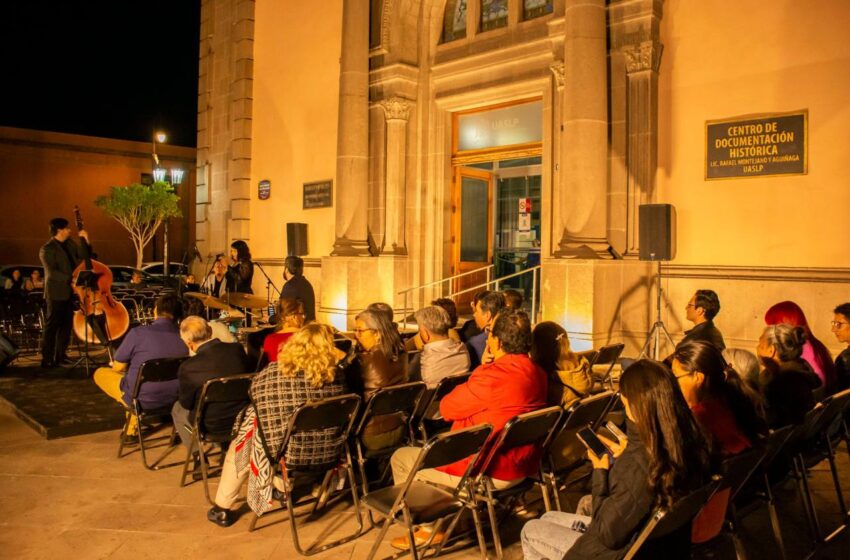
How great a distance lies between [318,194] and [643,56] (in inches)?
254

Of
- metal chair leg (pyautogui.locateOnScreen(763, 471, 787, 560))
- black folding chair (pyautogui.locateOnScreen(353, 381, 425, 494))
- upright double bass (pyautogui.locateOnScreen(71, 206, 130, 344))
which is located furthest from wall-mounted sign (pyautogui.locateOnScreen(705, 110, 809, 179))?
upright double bass (pyautogui.locateOnScreen(71, 206, 130, 344))

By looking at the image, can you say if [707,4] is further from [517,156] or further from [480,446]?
[480,446]

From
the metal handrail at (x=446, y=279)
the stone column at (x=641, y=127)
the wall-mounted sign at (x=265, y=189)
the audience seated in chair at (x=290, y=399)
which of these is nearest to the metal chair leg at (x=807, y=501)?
the audience seated in chair at (x=290, y=399)

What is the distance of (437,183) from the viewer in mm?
11461

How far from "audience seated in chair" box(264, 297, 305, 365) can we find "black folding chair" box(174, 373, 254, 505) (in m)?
0.65

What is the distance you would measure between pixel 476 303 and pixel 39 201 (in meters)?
28.3

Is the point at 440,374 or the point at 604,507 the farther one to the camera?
the point at 440,374

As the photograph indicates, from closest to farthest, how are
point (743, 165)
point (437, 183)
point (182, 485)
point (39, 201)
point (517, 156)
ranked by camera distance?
point (182, 485)
point (743, 165)
point (517, 156)
point (437, 183)
point (39, 201)

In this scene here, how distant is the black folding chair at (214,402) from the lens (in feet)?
13.9

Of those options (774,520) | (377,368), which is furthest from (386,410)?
(774,520)

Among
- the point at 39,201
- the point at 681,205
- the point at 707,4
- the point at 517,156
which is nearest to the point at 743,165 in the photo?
the point at 681,205

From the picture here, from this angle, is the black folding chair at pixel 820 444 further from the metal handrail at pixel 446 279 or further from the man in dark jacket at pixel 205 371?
the metal handrail at pixel 446 279

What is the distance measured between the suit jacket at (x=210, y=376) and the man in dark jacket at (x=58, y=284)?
14.3ft

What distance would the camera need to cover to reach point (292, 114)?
43.8ft
